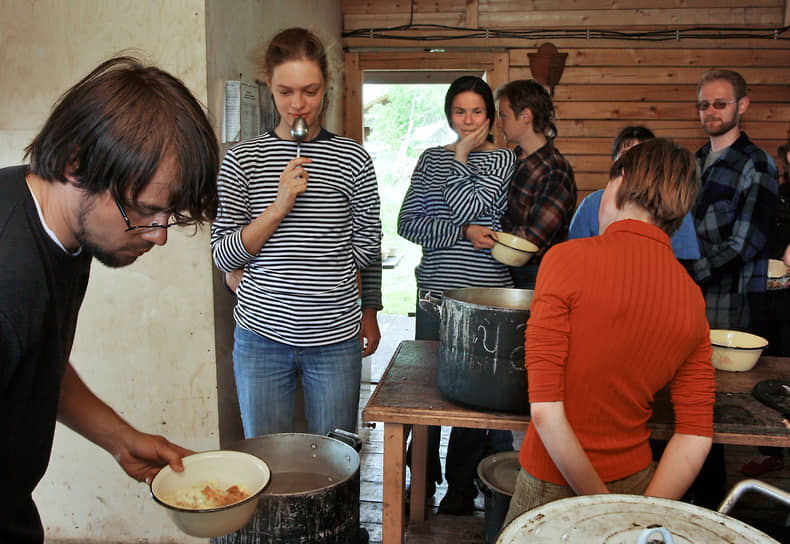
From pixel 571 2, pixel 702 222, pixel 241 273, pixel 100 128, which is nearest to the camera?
pixel 100 128

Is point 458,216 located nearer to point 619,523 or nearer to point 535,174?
point 535,174

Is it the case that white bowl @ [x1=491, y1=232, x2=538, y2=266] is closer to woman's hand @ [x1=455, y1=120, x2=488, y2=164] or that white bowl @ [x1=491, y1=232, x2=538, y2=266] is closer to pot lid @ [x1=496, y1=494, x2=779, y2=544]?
woman's hand @ [x1=455, y1=120, x2=488, y2=164]

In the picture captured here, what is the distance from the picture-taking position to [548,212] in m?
2.44

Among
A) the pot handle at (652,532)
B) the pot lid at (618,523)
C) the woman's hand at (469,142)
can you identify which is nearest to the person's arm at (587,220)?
the woman's hand at (469,142)

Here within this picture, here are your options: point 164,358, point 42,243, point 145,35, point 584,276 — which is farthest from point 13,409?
point 145,35

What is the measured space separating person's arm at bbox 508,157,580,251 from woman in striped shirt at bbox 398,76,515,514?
4.5 inches

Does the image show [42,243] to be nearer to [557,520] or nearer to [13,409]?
[13,409]

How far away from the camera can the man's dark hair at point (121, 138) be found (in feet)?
2.84

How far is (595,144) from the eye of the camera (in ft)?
15.1

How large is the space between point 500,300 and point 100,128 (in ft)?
3.94

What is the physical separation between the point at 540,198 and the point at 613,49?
8.69 ft

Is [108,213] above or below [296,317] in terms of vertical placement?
above

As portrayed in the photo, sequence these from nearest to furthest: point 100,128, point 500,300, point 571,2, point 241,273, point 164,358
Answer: point 100,128 → point 500,300 → point 241,273 → point 164,358 → point 571,2

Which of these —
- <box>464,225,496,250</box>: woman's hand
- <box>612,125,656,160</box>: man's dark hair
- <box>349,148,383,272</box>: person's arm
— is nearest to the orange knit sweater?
<box>349,148,383,272</box>: person's arm
